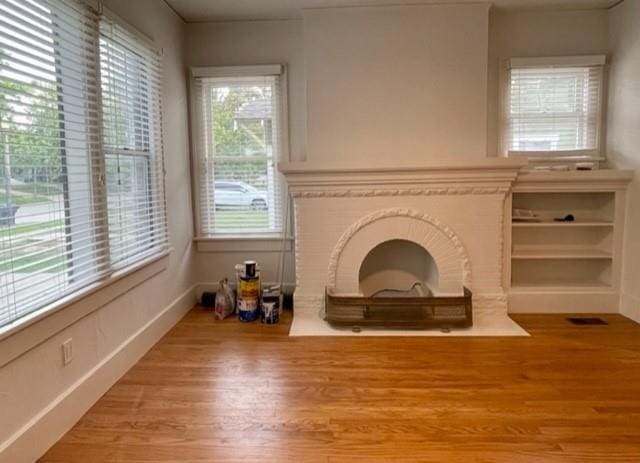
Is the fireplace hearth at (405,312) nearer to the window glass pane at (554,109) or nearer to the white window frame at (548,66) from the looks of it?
the white window frame at (548,66)

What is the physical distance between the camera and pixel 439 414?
2.35m

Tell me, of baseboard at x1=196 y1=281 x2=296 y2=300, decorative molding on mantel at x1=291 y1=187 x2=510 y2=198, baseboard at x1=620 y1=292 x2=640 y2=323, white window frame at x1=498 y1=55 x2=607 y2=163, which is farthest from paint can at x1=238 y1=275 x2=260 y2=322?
baseboard at x1=620 y1=292 x2=640 y2=323

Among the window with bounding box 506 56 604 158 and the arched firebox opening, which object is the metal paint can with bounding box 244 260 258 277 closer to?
the arched firebox opening

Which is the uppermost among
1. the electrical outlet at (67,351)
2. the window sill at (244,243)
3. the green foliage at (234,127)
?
the green foliage at (234,127)

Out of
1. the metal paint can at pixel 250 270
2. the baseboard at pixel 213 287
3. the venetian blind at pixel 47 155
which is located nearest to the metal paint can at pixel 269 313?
the metal paint can at pixel 250 270

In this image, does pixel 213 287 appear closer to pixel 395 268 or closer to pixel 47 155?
pixel 395 268

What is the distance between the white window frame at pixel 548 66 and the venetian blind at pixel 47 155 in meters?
3.19

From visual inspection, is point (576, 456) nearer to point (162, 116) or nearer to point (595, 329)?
point (595, 329)

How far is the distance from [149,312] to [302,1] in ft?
8.64

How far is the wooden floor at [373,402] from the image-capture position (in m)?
2.06

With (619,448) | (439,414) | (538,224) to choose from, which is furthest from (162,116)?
(619,448)

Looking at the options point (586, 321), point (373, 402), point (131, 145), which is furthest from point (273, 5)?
point (586, 321)

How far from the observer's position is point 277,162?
425cm

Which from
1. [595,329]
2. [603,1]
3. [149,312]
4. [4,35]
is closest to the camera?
[4,35]
